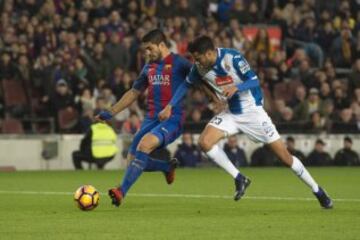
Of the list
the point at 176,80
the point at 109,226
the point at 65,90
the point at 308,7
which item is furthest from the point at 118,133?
the point at 109,226

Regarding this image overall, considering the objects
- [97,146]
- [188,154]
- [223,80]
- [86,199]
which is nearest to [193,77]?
[223,80]

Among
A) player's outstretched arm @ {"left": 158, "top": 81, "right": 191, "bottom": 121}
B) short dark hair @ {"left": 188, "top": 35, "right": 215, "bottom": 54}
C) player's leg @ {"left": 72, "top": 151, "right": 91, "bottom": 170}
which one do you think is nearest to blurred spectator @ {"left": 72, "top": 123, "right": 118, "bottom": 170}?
player's leg @ {"left": 72, "top": 151, "right": 91, "bottom": 170}

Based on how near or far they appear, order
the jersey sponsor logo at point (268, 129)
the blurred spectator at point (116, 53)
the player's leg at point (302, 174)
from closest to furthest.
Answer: the player's leg at point (302, 174)
the jersey sponsor logo at point (268, 129)
the blurred spectator at point (116, 53)

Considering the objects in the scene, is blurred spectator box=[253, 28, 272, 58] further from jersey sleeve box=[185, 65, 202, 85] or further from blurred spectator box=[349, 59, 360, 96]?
jersey sleeve box=[185, 65, 202, 85]

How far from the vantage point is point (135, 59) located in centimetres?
2733

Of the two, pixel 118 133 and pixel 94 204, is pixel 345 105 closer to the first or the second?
pixel 118 133

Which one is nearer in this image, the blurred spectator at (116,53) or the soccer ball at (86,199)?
the soccer ball at (86,199)

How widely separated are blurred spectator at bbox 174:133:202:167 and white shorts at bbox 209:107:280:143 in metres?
11.8

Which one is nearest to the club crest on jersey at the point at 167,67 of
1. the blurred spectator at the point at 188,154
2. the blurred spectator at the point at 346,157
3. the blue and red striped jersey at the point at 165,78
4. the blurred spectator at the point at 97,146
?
the blue and red striped jersey at the point at 165,78

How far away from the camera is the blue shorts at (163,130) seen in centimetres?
→ 1427

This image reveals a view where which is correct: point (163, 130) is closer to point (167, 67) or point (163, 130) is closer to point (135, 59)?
point (167, 67)

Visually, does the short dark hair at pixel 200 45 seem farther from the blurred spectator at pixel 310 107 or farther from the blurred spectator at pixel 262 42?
the blurred spectator at pixel 262 42

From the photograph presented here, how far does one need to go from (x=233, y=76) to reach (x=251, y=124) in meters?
→ 0.60

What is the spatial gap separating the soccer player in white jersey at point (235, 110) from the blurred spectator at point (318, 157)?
12.4m
